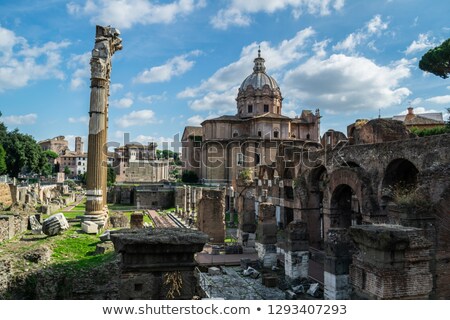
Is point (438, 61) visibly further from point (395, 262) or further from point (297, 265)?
point (395, 262)

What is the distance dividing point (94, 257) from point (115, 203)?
3551 cm

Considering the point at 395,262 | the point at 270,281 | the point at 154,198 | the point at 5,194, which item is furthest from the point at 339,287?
the point at 154,198

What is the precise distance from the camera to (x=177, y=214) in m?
32.7

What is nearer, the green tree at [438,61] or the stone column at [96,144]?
the stone column at [96,144]

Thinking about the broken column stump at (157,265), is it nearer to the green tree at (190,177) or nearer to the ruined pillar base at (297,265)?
the ruined pillar base at (297,265)

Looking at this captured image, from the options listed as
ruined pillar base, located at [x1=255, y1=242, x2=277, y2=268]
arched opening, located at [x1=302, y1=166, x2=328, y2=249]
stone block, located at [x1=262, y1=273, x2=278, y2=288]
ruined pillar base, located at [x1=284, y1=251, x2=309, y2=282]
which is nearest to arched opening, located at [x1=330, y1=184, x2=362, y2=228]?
arched opening, located at [x1=302, y1=166, x2=328, y2=249]

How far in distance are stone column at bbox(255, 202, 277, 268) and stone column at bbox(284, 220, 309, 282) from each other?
1943 millimetres

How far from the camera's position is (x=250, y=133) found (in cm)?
4884

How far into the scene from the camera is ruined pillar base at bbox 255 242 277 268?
14.5m

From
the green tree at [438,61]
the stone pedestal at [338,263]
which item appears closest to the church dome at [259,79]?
the green tree at [438,61]

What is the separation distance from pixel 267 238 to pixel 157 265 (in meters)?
10.8

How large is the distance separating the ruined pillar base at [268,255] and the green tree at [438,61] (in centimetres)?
2343

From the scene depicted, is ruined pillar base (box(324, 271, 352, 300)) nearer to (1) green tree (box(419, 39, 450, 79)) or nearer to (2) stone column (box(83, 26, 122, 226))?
(2) stone column (box(83, 26, 122, 226))

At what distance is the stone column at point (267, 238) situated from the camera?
14.5 meters
